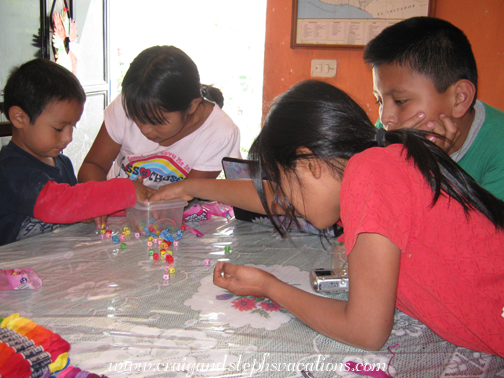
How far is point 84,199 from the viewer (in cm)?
117

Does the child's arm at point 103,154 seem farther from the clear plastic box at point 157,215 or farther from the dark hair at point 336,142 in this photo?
the dark hair at point 336,142

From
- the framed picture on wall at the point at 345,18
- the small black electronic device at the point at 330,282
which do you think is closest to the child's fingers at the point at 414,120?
the small black electronic device at the point at 330,282

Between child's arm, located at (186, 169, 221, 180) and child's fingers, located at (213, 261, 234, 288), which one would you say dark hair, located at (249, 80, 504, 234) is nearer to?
child's fingers, located at (213, 261, 234, 288)

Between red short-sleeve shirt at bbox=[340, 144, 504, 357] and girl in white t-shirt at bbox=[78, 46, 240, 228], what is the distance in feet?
2.75

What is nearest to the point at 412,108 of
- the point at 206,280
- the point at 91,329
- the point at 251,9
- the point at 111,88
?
the point at 206,280

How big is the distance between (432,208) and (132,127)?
1.25m

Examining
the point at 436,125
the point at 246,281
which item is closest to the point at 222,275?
the point at 246,281

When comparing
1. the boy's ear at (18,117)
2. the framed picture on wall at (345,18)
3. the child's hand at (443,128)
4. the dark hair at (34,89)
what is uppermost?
the framed picture on wall at (345,18)

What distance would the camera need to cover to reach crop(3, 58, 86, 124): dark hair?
1.28 metres

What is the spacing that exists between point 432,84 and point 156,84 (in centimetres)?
81

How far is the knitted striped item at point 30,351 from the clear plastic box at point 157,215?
53 cm

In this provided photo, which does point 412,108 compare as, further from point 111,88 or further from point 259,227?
point 111,88

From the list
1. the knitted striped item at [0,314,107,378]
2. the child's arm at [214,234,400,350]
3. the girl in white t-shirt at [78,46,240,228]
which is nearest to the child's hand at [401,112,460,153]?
the child's arm at [214,234,400,350]

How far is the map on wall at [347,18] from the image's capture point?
8.19 feet
